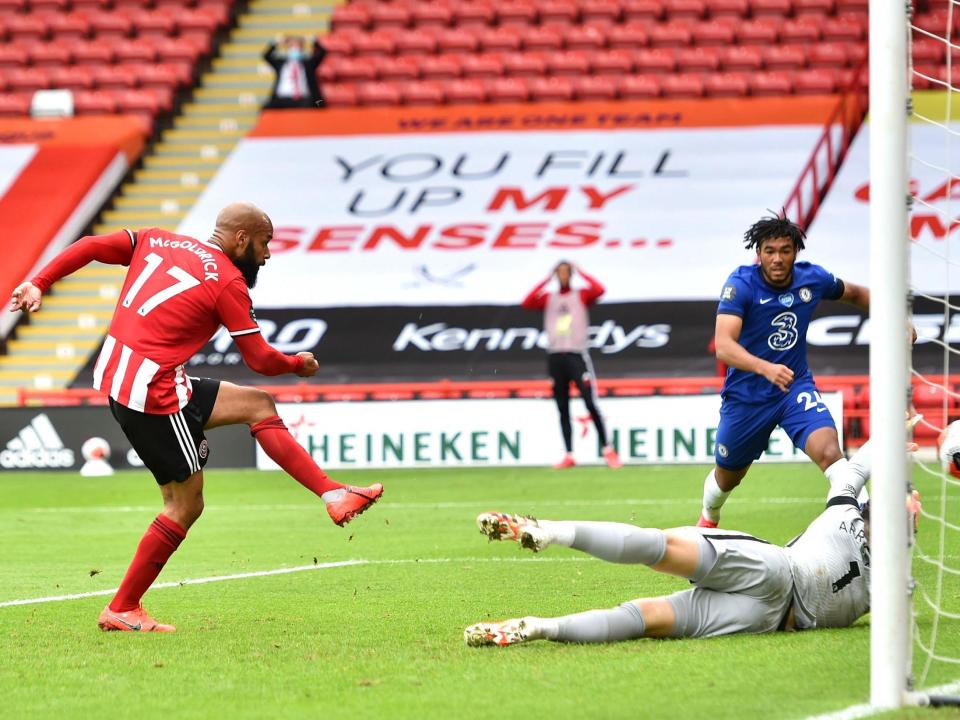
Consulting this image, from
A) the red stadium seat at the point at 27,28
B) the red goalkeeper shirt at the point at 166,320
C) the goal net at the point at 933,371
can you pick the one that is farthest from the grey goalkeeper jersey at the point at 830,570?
the red stadium seat at the point at 27,28

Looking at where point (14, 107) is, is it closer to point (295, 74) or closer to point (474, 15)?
point (295, 74)

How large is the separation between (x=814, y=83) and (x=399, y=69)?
6.39 metres

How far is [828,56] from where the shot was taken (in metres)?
24.0

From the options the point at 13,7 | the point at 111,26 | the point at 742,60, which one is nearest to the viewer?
the point at 742,60

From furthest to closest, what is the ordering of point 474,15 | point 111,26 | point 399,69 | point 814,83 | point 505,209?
point 111,26
point 474,15
point 399,69
point 814,83
point 505,209

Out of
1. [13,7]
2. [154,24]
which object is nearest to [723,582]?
[154,24]

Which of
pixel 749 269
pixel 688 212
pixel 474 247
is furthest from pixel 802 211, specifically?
pixel 749 269

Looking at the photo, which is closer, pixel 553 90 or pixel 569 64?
pixel 553 90

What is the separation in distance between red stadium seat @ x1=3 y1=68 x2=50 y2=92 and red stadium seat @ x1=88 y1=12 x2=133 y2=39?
4.14ft

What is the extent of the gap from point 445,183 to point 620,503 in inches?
451

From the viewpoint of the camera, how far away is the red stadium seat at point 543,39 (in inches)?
977

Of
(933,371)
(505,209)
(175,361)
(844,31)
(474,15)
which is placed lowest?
(933,371)

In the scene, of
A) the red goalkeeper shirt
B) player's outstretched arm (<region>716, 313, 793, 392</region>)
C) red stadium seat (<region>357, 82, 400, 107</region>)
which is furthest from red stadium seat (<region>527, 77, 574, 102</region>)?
the red goalkeeper shirt

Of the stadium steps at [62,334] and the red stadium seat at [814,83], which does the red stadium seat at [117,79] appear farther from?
the red stadium seat at [814,83]
